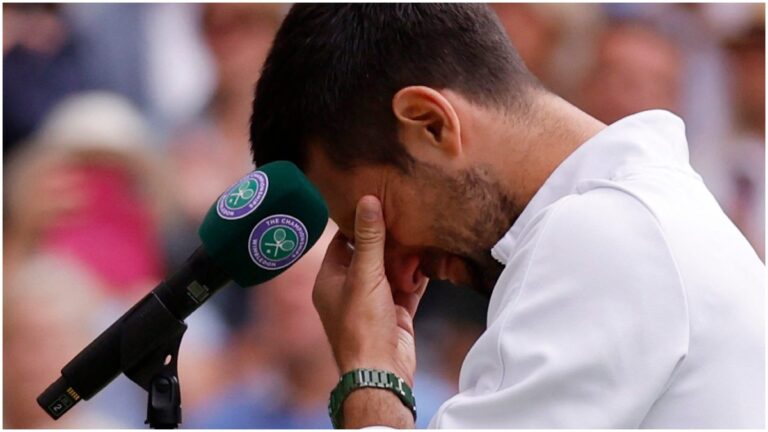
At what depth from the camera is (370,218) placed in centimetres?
215

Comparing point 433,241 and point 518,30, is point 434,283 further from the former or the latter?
point 433,241

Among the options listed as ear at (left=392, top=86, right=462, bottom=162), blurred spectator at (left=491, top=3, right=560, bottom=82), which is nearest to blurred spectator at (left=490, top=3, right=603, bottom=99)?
blurred spectator at (left=491, top=3, right=560, bottom=82)

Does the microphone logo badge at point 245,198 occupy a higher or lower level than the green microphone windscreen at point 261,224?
higher

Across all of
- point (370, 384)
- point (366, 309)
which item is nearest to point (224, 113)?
point (366, 309)

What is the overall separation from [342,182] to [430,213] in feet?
0.53

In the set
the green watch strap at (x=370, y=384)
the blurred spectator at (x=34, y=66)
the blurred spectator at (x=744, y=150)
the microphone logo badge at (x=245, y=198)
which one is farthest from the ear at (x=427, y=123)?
the blurred spectator at (x=744, y=150)

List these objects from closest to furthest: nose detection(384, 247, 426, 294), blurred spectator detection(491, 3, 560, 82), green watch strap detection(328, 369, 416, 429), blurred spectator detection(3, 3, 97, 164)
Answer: green watch strap detection(328, 369, 416, 429)
nose detection(384, 247, 426, 294)
blurred spectator detection(3, 3, 97, 164)
blurred spectator detection(491, 3, 560, 82)

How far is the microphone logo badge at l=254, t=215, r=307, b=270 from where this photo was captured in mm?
2074

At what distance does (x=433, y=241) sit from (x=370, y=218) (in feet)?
0.35

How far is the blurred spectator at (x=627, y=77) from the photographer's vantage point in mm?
3971

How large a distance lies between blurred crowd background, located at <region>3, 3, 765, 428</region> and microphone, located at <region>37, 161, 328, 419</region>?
130 cm

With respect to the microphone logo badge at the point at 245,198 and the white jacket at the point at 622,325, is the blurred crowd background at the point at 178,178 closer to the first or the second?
the microphone logo badge at the point at 245,198

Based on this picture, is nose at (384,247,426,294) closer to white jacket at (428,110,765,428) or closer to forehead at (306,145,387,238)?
forehead at (306,145,387,238)

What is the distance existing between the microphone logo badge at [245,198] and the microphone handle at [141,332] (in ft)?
0.25
